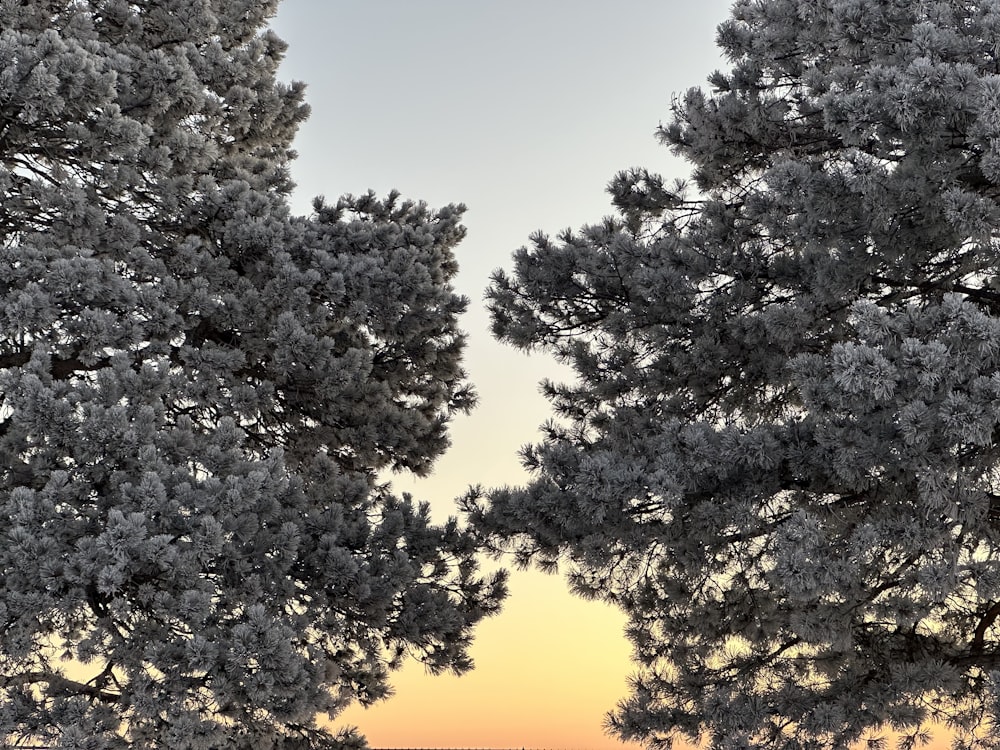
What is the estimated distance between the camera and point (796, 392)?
25.8 ft

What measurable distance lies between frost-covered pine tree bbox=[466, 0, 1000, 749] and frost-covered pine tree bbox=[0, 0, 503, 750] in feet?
3.64

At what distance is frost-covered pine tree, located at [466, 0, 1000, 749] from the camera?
5.46 meters

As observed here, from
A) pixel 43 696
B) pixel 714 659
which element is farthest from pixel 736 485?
pixel 43 696

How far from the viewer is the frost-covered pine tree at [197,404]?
18.7 ft

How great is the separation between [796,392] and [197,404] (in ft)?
16.2

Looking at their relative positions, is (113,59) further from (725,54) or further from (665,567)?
(665,567)

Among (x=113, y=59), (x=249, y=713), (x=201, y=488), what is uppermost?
(x=113, y=59)

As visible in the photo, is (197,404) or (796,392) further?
(796,392)

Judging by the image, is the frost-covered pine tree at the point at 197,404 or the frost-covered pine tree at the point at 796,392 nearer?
the frost-covered pine tree at the point at 796,392

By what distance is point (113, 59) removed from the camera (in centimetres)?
786

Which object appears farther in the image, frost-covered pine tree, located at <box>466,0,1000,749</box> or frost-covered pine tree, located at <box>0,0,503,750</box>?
frost-covered pine tree, located at <box>0,0,503,750</box>

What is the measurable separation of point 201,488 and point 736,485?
11.5 ft

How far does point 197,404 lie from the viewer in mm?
7574

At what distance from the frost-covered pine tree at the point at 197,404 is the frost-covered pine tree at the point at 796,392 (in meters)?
1.11
